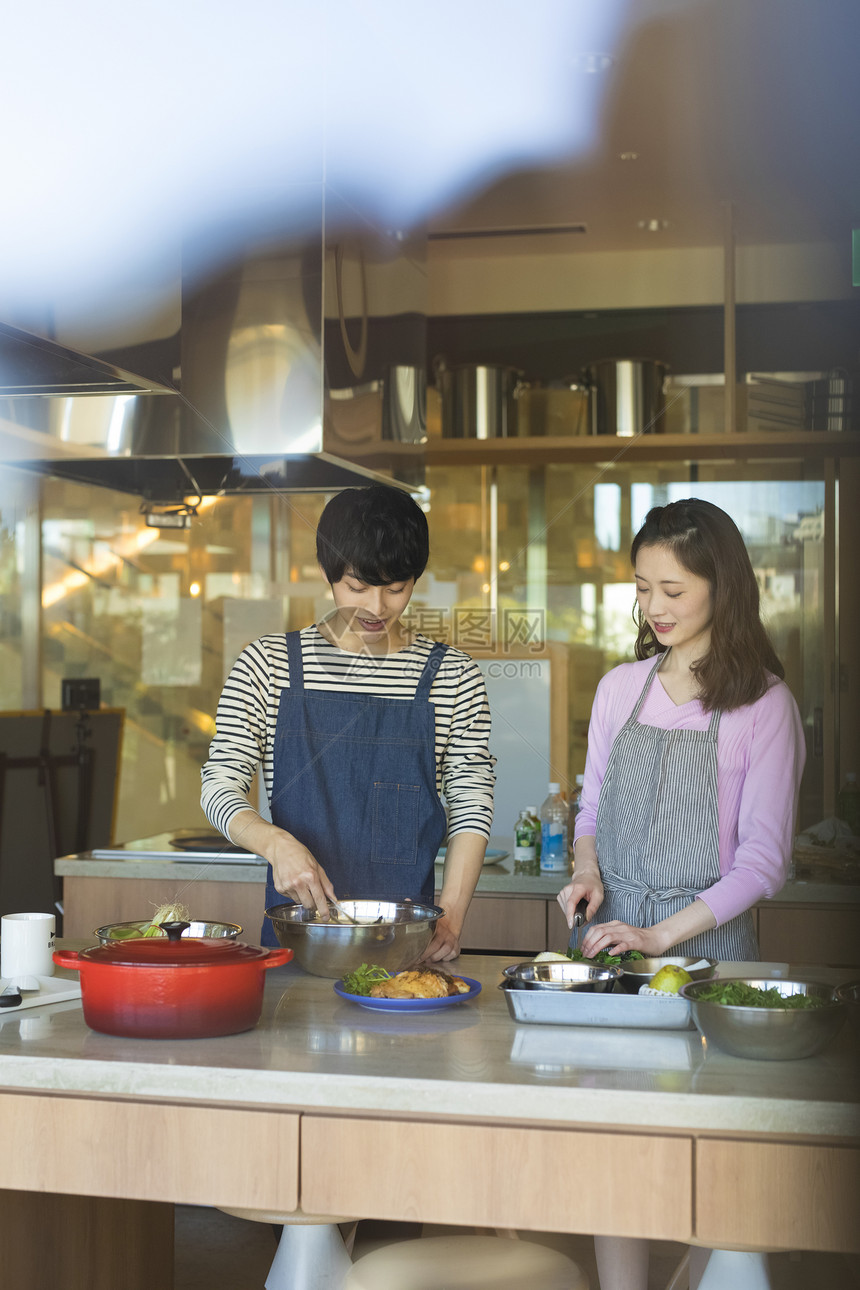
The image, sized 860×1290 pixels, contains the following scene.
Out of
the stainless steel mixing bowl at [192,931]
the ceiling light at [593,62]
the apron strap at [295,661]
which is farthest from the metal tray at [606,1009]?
the ceiling light at [593,62]

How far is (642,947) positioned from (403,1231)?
2.02ft

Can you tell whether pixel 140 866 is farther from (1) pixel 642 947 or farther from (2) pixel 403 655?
(1) pixel 642 947

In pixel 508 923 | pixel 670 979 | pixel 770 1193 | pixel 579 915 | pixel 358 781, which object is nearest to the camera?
pixel 770 1193

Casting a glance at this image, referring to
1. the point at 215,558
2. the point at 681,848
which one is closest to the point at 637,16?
the point at 681,848

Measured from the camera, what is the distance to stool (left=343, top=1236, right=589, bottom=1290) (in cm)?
114

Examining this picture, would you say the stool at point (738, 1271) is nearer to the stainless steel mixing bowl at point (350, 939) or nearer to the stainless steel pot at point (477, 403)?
the stainless steel mixing bowl at point (350, 939)

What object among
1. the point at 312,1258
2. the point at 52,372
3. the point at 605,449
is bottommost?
the point at 312,1258

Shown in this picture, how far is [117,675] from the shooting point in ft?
13.6

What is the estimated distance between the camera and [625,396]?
355 centimetres

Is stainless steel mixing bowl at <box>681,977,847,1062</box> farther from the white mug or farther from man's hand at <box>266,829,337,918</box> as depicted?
the white mug

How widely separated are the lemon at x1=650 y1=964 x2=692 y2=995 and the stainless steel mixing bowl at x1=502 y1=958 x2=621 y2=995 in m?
0.05

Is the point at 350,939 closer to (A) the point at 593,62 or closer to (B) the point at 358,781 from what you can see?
(B) the point at 358,781

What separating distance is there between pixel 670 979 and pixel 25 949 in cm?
74

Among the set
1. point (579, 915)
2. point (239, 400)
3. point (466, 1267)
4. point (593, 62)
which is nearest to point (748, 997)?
point (466, 1267)
